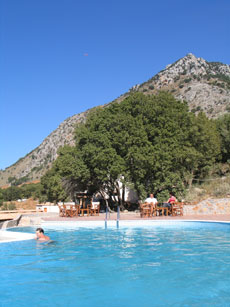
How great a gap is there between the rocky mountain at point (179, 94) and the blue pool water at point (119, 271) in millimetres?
47401

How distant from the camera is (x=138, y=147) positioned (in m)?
20.0

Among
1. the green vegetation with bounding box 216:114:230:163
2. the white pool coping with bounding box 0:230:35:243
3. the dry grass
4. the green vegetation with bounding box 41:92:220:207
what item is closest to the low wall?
the dry grass

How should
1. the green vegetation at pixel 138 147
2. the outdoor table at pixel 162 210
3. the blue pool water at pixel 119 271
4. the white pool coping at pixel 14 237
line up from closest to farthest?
the blue pool water at pixel 119 271, the white pool coping at pixel 14 237, the outdoor table at pixel 162 210, the green vegetation at pixel 138 147

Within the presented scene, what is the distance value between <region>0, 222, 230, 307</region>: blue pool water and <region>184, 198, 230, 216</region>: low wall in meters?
6.18

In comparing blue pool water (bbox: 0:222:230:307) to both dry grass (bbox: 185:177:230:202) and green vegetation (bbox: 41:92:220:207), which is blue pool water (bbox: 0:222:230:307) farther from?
green vegetation (bbox: 41:92:220:207)

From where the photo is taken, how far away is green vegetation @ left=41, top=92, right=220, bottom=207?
1962 cm

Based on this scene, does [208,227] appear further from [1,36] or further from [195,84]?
[195,84]

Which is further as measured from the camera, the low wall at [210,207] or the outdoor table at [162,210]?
the low wall at [210,207]

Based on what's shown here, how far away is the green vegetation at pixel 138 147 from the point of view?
19.6m

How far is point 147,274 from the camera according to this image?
6.32 meters

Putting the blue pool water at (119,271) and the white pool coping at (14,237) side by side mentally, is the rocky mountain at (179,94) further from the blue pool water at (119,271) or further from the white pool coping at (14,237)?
the white pool coping at (14,237)

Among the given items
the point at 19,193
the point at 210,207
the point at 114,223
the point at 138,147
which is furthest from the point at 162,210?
the point at 19,193

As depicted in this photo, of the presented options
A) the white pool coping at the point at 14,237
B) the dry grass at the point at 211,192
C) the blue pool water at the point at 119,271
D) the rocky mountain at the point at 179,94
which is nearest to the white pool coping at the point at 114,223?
the blue pool water at the point at 119,271

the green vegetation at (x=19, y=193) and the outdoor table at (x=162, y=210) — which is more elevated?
the green vegetation at (x=19, y=193)
